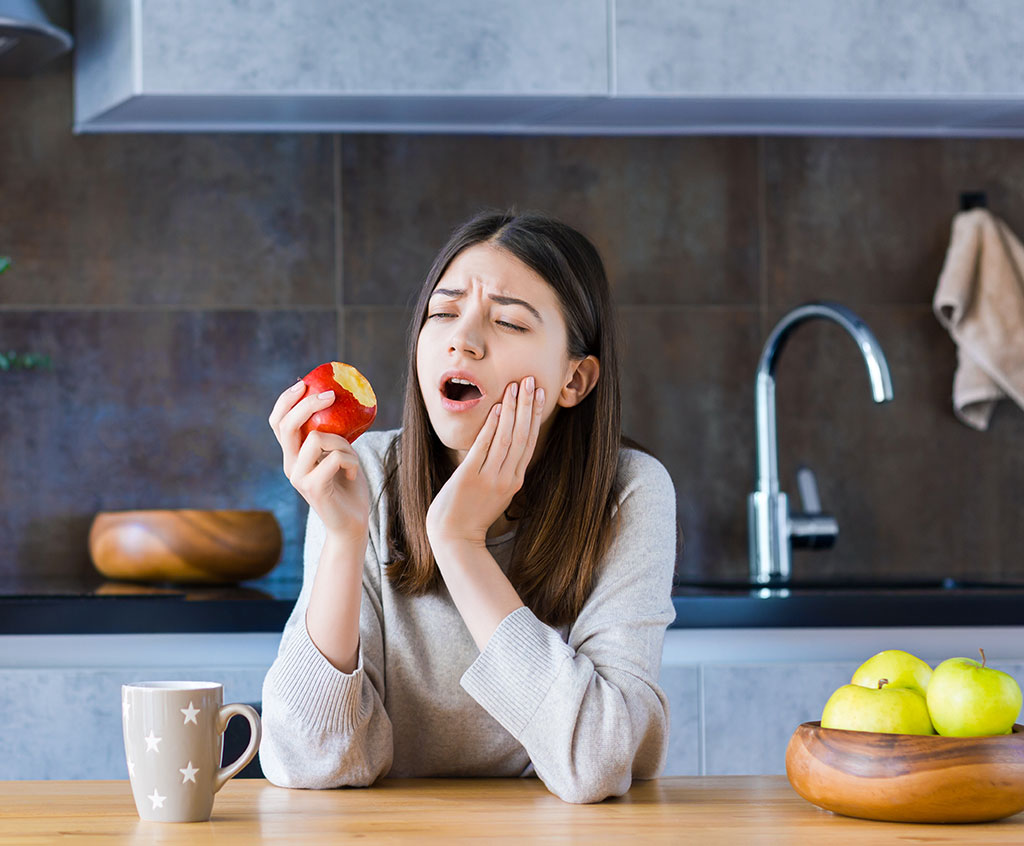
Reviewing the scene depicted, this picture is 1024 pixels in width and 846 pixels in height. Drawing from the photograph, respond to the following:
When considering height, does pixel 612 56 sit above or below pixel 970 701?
above

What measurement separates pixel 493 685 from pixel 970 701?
0.40 m

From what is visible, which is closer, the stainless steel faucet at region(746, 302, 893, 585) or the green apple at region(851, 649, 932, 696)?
the green apple at region(851, 649, 932, 696)

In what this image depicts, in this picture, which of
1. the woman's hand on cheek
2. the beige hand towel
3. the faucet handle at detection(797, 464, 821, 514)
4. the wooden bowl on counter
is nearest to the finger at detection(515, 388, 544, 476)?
the woman's hand on cheek

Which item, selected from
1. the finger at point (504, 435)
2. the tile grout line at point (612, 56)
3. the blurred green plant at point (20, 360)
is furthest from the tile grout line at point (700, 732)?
the blurred green plant at point (20, 360)

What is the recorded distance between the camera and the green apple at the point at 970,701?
32.9 inches

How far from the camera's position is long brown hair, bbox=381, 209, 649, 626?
1.27 meters

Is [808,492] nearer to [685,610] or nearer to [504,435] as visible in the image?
[685,610]

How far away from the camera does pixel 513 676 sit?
3.51 ft

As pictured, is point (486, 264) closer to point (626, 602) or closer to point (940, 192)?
point (626, 602)

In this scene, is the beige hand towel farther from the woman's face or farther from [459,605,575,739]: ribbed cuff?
[459,605,575,739]: ribbed cuff

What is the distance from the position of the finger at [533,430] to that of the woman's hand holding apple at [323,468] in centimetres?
17

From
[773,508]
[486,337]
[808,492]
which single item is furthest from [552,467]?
[808,492]

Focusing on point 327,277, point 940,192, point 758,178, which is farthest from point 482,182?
Result: point 940,192

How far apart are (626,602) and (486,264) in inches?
15.0
